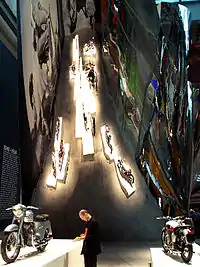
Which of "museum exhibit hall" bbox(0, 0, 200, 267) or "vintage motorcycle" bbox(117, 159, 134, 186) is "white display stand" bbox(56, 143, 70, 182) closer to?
"museum exhibit hall" bbox(0, 0, 200, 267)

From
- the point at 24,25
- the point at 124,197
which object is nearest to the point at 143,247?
the point at 124,197

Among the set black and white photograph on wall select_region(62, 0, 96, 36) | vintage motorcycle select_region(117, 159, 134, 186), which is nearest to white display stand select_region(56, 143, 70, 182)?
vintage motorcycle select_region(117, 159, 134, 186)

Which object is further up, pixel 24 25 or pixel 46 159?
pixel 24 25

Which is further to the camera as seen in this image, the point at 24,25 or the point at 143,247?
the point at 24,25

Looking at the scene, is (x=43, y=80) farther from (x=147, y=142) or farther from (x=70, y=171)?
(x=147, y=142)

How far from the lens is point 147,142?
5496 mm

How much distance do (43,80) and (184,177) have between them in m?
2.90

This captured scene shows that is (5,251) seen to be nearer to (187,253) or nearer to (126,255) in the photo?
(187,253)

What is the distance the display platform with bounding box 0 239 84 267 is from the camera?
3361mm

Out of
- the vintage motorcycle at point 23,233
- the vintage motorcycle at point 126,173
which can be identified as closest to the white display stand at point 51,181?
the vintage motorcycle at point 126,173

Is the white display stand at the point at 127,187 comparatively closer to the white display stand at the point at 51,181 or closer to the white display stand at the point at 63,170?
the white display stand at the point at 63,170

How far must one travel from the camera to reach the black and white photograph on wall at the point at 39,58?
583cm

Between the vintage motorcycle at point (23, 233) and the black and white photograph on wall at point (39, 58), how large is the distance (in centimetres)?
201

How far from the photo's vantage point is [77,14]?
580 centimetres
